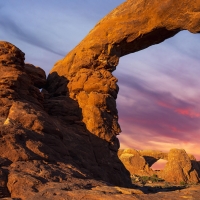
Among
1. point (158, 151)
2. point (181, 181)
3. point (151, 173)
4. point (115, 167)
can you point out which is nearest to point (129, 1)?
point (115, 167)

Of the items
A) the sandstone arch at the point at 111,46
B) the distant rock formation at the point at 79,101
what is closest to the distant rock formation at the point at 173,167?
the distant rock formation at the point at 79,101

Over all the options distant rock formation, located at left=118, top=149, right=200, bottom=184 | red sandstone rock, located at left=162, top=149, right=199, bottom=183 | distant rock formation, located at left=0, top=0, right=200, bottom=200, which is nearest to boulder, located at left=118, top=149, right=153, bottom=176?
distant rock formation, located at left=118, top=149, right=200, bottom=184

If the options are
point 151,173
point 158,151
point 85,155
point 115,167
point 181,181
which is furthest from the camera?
point 158,151

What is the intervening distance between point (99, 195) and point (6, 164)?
152 inches

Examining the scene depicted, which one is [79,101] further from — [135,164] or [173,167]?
[135,164]

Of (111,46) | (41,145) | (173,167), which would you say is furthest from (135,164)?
(41,145)

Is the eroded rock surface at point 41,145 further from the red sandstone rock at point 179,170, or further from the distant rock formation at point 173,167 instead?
the distant rock formation at point 173,167

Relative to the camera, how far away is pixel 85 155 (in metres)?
15.9

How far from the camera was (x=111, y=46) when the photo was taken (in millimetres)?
20219

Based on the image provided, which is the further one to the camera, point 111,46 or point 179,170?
point 179,170

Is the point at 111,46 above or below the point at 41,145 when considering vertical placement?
above

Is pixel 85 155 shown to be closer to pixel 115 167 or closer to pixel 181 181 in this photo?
pixel 115 167

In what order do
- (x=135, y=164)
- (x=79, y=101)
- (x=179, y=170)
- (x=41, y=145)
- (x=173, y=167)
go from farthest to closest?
1. (x=135, y=164)
2. (x=173, y=167)
3. (x=179, y=170)
4. (x=79, y=101)
5. (x=41, y=145)

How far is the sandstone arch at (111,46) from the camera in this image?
18.5 metres
